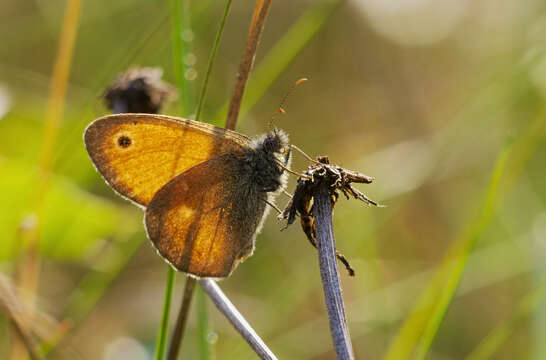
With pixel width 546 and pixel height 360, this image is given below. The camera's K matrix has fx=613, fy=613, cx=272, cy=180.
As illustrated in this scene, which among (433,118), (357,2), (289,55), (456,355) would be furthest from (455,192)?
(289,55)

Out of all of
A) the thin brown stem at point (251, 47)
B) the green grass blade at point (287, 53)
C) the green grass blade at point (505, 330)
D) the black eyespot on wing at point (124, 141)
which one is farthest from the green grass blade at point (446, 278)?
the black eyespot on wing at point (124, 141)

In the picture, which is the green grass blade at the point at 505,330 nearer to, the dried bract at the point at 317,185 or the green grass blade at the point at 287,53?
the dried bract at the point at 317,185

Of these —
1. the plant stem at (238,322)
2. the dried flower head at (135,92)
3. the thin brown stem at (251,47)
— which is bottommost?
the plant stem at (238,322)

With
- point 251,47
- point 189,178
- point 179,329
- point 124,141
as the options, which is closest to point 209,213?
point 189,178

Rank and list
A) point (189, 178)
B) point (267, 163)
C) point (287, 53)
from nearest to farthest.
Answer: point (189, 178) → point (267, 163) → point (287, 53)

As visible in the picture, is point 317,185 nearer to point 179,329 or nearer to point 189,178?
point 179,329

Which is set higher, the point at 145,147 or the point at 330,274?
the point at 145,147

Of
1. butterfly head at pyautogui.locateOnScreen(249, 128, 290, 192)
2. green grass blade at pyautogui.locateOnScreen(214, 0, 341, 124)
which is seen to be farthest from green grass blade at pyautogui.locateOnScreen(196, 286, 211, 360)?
green grass blade at pyautogui.locateOnScreen(214, 0, 341, 124)
